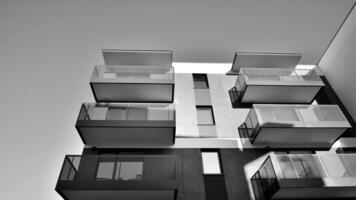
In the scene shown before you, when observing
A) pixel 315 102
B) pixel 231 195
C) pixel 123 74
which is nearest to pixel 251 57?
pixel 315 102

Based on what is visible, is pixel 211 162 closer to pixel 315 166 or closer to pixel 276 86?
pixel 315 166

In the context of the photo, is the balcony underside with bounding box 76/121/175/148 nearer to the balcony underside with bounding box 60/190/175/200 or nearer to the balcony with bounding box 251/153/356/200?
the balcony underside with bounding box 60/190/175/200

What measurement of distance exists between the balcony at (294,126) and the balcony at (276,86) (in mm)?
1488

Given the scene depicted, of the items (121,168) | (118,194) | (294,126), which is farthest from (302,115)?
(118,194)

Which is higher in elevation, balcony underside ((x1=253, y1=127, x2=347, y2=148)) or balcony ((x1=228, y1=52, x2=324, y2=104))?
balcony ((x1=228, y1=52, x2=324, y2=104))

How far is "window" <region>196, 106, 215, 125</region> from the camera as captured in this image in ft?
41.5

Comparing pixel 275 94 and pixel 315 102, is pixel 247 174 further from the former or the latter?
pixel 315 102

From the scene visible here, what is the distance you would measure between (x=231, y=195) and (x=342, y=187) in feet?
11.8

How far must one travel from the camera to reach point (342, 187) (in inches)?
356

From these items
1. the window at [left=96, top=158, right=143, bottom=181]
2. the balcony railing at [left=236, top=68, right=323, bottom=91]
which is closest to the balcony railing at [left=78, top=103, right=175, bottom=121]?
the window at [left=96, top=158, right=143, bottom=181]

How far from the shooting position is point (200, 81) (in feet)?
48.4

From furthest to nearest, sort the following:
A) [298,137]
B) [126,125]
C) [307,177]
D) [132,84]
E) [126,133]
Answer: [132,84]
[298,137]
[126,133]
[126,125]
[307,177]

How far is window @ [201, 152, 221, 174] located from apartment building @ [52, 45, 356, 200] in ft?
0.13

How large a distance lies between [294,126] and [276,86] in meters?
2.78
